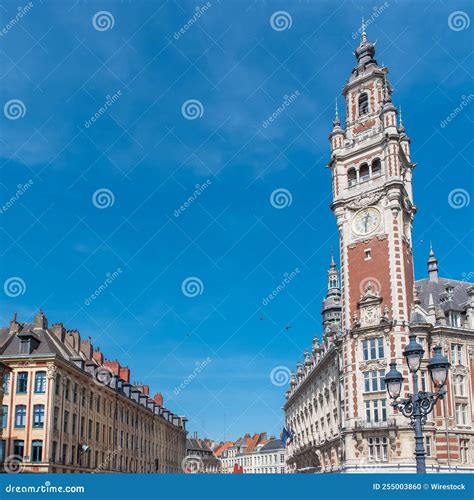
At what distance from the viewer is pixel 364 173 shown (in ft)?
191

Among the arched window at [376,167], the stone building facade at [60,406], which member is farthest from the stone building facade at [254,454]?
the arched window at [376,167]

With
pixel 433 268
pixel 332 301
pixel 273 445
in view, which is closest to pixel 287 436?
pixel 332 301

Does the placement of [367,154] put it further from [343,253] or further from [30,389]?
[30,389]

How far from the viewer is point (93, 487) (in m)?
19.9

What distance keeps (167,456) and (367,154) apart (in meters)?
62.4

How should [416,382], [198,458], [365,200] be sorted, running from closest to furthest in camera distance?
[416,382], [365,200], [198,458]

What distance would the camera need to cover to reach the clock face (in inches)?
2186

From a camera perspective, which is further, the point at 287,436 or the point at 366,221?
the point at 287,436

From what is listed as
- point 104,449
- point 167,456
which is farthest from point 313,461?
point 167,456

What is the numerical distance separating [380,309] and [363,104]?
70.6ft

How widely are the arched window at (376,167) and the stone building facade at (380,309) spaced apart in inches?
4.0

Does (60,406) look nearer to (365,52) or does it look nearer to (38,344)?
(38,344)

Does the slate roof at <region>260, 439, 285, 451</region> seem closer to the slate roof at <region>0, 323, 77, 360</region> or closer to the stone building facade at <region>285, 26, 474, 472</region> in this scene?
the stone building facade at <region>285, 26, 474, 472</region>

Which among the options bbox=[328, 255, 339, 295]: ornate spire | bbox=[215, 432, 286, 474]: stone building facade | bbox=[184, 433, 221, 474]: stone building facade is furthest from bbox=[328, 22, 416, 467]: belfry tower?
bbox=[215, 432, 286, 474]: stone building facade
